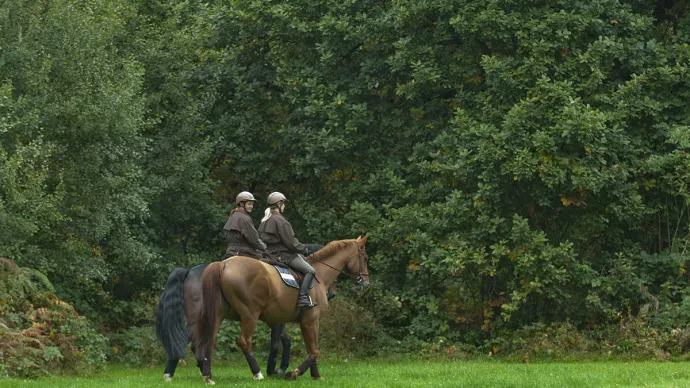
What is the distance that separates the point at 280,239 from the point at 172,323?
2.40 metres

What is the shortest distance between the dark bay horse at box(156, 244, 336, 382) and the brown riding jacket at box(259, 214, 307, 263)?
4.08 ft

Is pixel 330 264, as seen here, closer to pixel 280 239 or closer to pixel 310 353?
pixel 280 239

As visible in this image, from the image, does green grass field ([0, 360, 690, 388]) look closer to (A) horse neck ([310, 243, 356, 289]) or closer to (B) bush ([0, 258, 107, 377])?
(B) bush ([0, 258, 107, 377])

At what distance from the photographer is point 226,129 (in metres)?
30.8

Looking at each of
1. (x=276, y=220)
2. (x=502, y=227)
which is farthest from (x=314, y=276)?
(x=502, y=227)

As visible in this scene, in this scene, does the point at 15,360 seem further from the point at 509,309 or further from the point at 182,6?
the point at 182,6

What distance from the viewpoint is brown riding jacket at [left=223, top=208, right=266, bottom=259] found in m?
19.2

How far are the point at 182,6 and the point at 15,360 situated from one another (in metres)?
15.3

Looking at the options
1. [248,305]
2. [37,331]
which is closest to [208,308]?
[248,305]

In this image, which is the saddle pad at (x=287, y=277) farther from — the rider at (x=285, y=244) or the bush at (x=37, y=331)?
the bush at (x=37, y=331)

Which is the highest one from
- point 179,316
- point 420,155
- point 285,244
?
point 420,155

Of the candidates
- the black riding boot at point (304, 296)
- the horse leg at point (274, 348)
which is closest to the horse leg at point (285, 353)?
the horse leg at point (274, 348)

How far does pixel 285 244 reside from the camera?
63.9 ft

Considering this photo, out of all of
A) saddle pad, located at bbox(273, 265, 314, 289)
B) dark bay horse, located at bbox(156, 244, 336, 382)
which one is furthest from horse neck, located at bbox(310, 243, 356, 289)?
saddle pad, located at bbox(273, 265, 314, 289)
